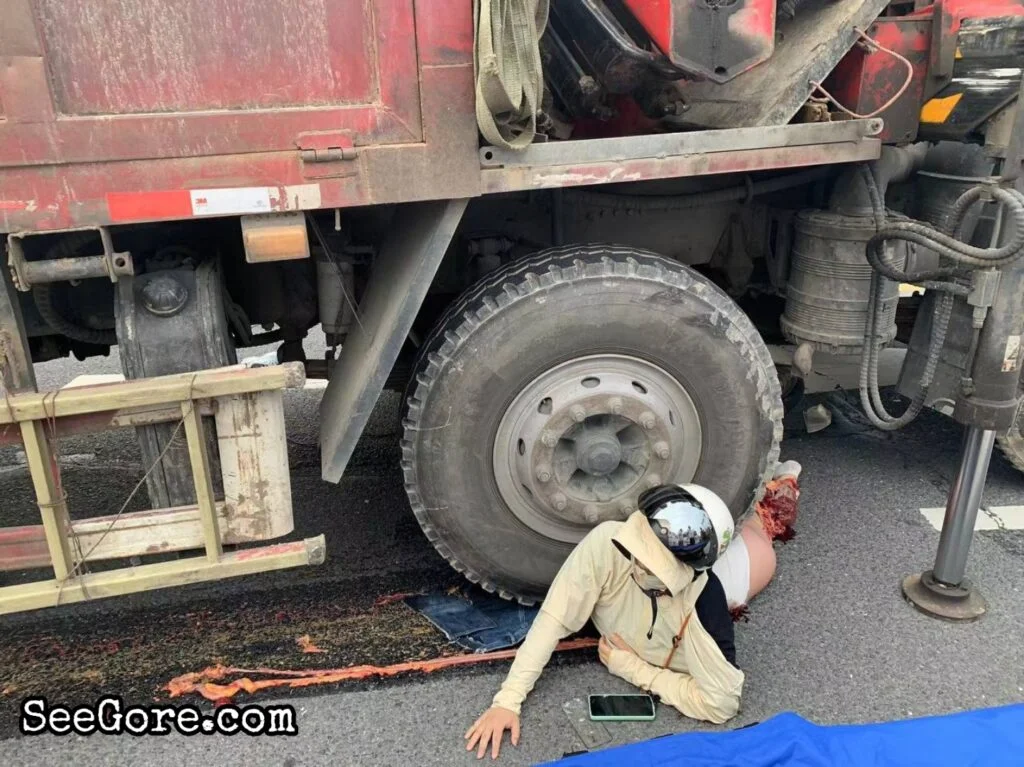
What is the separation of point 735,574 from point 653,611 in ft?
1.45

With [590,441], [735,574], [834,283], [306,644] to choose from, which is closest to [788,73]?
[834,283]

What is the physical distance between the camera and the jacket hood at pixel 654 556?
2.40 m

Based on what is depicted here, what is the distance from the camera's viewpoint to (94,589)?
87.8 inches

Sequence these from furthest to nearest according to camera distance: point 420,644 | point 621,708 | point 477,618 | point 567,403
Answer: point 477,618 < point 420,644 < point 567,403 < point 621,708

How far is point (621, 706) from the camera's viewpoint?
2.43 m

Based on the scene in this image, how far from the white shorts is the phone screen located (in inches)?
21.9

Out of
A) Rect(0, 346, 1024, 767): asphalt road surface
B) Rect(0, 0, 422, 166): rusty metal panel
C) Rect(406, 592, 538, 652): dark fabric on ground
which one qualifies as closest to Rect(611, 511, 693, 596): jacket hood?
Rect(0, 346, 1024, 767): asphalt road surface

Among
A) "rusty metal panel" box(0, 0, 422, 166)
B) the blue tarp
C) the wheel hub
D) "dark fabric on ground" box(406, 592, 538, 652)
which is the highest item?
"rusty metal panel" box(0, 0, 422, 166)

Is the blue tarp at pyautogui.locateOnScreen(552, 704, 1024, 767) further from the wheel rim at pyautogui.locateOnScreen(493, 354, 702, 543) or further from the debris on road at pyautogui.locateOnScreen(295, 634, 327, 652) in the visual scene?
the debris on road at pyautogui.locateOnScreen(295, 634, 327, 652)

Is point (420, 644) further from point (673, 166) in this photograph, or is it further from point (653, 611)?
point (673, 166)

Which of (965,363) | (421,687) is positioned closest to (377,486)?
(421,687)

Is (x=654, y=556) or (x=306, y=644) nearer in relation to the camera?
(x=654, y=556)

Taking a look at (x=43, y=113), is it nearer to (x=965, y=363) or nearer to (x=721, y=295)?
(x=721, y=295)

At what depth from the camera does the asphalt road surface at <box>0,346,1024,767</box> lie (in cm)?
235
